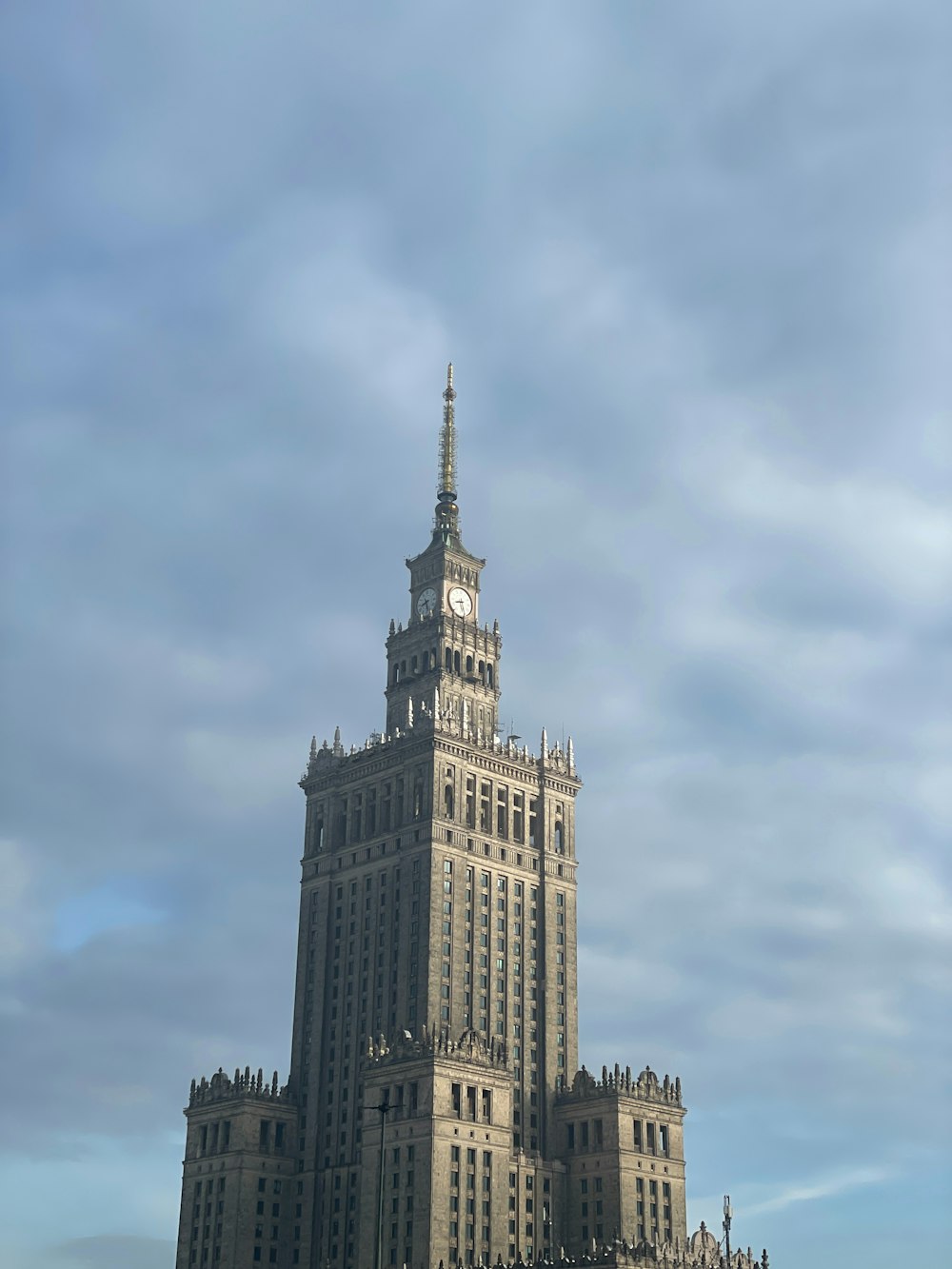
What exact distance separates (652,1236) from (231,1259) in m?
52.0

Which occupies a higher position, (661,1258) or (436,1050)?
(436,1050)

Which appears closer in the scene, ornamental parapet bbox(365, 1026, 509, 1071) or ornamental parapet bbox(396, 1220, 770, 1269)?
ornamental parapet bbox(396, 1220, 770, 1269)

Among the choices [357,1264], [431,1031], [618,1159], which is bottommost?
[357,1264]

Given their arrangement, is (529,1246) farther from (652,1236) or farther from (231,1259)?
(231,1259)

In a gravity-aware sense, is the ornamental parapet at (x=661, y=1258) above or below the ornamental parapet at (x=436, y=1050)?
below

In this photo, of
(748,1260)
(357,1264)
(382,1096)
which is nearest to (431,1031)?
(382,1096)

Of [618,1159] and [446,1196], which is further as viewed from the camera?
[618,1159]

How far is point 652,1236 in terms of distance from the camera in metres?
198

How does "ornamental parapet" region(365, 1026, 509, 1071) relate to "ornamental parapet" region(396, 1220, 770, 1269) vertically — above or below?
above

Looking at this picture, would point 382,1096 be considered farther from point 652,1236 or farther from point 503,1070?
point 652,1236

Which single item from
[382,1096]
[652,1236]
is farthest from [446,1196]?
[652,1236]

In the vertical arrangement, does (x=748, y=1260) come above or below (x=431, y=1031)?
below

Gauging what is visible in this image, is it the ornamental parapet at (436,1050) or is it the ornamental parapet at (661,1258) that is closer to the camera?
the ornamental parapet at (661,1258)

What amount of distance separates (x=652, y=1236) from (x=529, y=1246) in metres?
15.3
